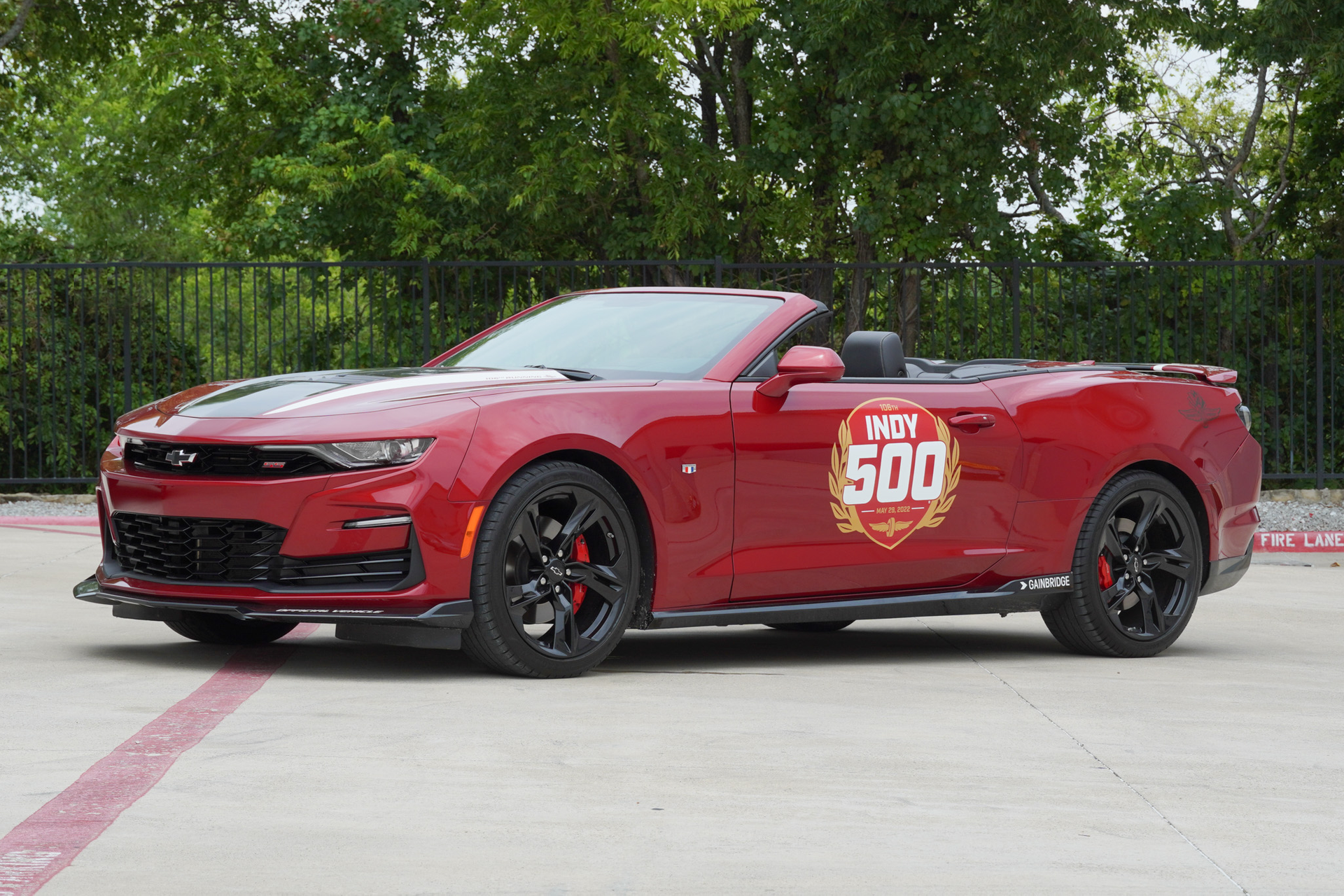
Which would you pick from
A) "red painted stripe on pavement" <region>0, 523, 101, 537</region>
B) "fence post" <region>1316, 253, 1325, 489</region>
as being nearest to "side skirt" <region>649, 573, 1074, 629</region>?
"red painted stripe on pavement" <region>0, 523, 101, 537</region>

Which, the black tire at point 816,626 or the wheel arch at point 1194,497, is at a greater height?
the wheel arch at point 1194,497

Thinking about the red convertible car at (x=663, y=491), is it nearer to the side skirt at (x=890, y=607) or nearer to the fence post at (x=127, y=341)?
the side skirt at (x=890, y=607)

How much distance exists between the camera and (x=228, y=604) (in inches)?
237

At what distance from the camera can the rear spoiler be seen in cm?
807

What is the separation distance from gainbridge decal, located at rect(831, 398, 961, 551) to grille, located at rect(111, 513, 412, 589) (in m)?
1.87

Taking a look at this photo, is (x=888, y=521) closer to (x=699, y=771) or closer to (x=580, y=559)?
(x=580, y=559)

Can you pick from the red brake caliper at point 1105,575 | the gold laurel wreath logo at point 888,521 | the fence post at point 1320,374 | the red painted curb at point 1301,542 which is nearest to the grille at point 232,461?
the gold laurel wreath logo at point 888,521

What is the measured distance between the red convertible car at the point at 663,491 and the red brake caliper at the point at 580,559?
0.01m

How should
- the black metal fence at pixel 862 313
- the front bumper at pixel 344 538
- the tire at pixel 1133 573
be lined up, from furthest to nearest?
1. the black metal fence at pixel 862 313
2. the tire at pixel 1133 573
3. the front bumper at pixel 344 538

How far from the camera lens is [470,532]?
5.93 meters

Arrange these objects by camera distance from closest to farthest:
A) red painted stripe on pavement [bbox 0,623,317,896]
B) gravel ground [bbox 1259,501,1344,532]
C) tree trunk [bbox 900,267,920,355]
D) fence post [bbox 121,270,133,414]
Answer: red painted stripe on pavement [bbox 0,623,317,896] < gravel ground [bbox 1259,501,1344,532] < fence post [bbox 121,270,133,414] < tree trunk [bbox 900,267,920,355]

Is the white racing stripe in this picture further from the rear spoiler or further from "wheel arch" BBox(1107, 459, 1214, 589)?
the rear spoiler

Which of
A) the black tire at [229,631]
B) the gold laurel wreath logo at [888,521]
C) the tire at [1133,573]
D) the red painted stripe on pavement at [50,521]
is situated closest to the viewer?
the gold laurel wreath logo at [888,521]

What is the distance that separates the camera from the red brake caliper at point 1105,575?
7633 millimetres
